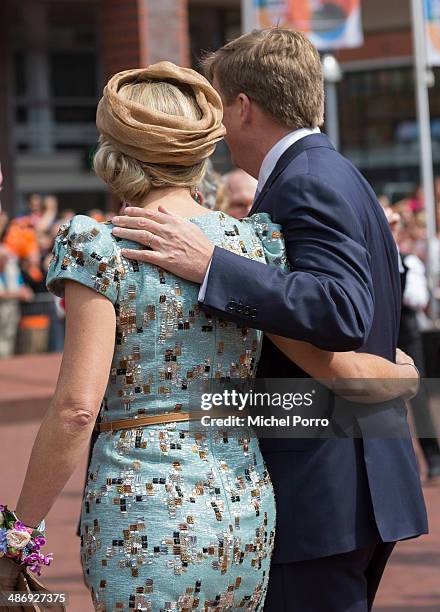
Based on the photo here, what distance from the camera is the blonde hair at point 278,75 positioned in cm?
285

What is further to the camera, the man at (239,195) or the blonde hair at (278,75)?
the man at (239,195)

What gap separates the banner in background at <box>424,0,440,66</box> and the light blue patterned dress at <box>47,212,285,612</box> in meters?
12.8

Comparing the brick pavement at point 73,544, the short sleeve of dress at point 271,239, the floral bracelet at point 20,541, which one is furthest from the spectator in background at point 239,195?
the floral bracelet at point 20,541

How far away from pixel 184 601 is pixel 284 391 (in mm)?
580

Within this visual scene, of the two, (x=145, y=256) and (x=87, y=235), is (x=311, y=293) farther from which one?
(x=87, y=235)

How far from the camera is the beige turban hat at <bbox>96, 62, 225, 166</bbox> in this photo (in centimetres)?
252

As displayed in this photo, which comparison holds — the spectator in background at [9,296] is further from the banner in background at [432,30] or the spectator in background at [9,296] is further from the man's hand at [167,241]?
the man's hand at [167,241]

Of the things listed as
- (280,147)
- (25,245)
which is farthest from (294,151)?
(25,245)

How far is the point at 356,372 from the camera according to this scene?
282 cm

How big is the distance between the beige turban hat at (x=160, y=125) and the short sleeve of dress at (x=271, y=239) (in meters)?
0.22

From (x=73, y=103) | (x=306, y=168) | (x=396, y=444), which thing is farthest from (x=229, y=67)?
(x=73, y=103)

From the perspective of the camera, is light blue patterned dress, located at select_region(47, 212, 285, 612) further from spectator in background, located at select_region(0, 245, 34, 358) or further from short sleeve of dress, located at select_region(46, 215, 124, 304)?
spectator in background, located at select_region(0, 245, 34, 358)

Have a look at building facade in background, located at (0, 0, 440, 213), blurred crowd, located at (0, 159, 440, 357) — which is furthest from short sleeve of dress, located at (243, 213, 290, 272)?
building facade in background, located at (0, 0, 440, 213)

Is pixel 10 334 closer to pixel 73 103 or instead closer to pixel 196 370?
pixel 196 370
